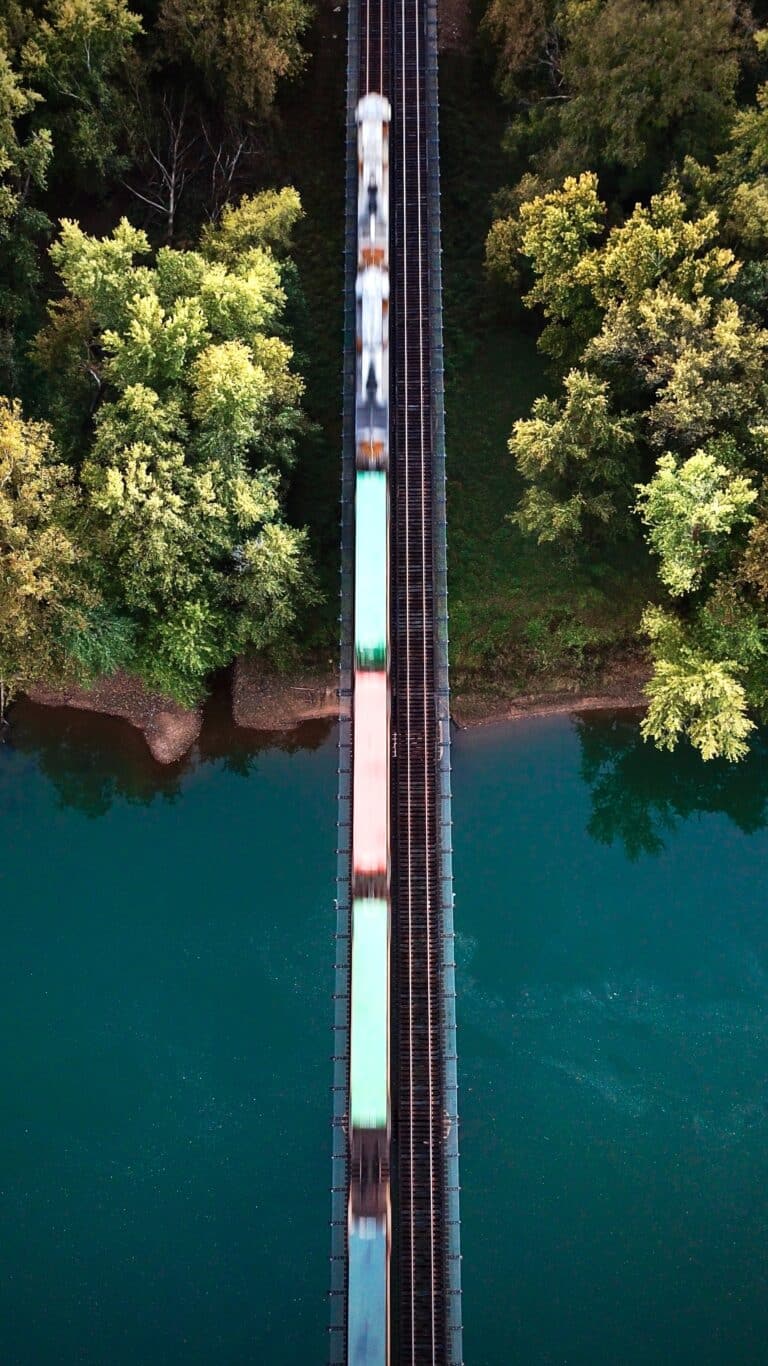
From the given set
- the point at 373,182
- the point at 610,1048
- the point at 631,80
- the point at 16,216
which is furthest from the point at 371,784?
the point at 631,80

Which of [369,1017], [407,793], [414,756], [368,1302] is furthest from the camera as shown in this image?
[414,756]

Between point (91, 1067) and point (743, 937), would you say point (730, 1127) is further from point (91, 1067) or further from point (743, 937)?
point (91, 1067)

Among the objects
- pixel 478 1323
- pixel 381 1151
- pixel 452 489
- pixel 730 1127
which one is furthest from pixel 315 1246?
pixel 452 489

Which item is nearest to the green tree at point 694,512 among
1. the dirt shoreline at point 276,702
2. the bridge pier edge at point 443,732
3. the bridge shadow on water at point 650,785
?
the dirt shoreline at point 276,702

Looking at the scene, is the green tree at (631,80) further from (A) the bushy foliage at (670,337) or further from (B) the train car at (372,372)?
(B) the train car at (372,372)

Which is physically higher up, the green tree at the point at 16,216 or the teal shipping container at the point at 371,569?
the green tree at the point at 16,216

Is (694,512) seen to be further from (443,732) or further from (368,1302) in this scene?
(368,1302)

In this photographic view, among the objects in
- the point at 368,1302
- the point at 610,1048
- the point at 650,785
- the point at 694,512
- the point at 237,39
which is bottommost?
the point at 368,1302
